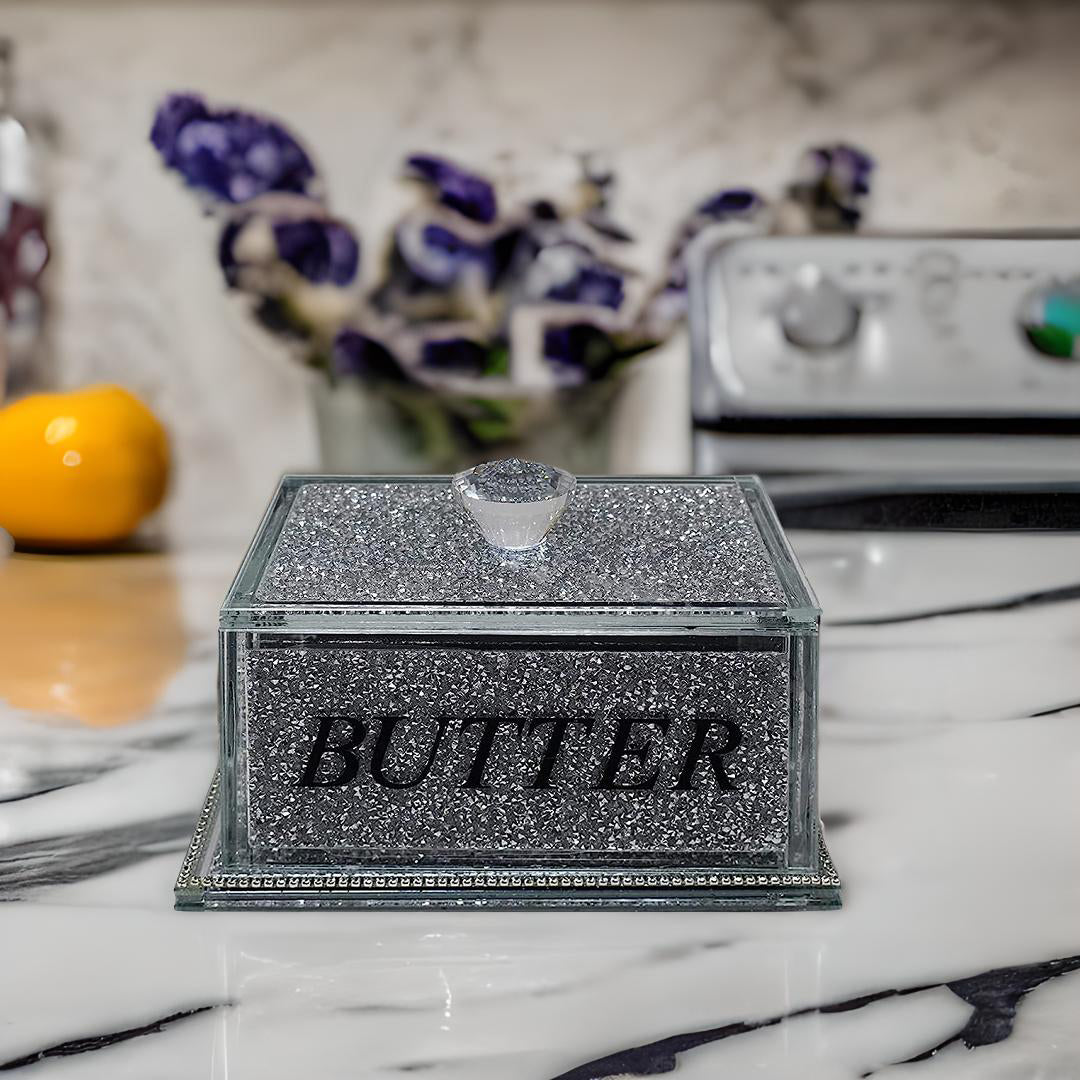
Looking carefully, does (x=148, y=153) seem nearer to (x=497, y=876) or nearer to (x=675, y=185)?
(x=675, y=185)

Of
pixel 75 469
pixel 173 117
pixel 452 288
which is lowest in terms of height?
pixel 75 469

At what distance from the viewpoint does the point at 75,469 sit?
915 mm

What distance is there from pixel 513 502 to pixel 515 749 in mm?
105

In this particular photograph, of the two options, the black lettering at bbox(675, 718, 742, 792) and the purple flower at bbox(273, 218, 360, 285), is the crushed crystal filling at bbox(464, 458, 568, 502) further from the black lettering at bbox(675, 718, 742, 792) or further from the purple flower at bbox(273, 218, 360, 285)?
the purple flower at bbox(273, 218, 360, 285)

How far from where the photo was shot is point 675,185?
107 cm

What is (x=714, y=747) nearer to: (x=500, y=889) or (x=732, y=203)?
(x=500, y=889)

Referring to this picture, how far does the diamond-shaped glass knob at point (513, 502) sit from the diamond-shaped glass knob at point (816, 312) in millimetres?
361

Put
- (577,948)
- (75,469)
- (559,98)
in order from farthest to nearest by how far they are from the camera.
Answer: (559,98) → (75,469) → (577,948)

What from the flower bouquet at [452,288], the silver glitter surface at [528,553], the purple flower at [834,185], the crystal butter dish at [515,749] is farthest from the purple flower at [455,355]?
the crystal butter dish at [515,749]

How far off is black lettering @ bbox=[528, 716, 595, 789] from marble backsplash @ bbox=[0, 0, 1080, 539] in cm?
53

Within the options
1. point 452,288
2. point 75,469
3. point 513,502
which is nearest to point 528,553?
point 513,502

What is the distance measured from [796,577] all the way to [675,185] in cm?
55

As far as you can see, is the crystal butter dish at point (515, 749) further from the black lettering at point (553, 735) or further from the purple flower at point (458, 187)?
the purple flower at point (458, 187)

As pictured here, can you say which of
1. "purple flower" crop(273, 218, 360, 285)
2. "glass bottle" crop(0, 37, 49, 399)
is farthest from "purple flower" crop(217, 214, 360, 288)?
"glass bottle" crop(0, 37, 49, 399)
